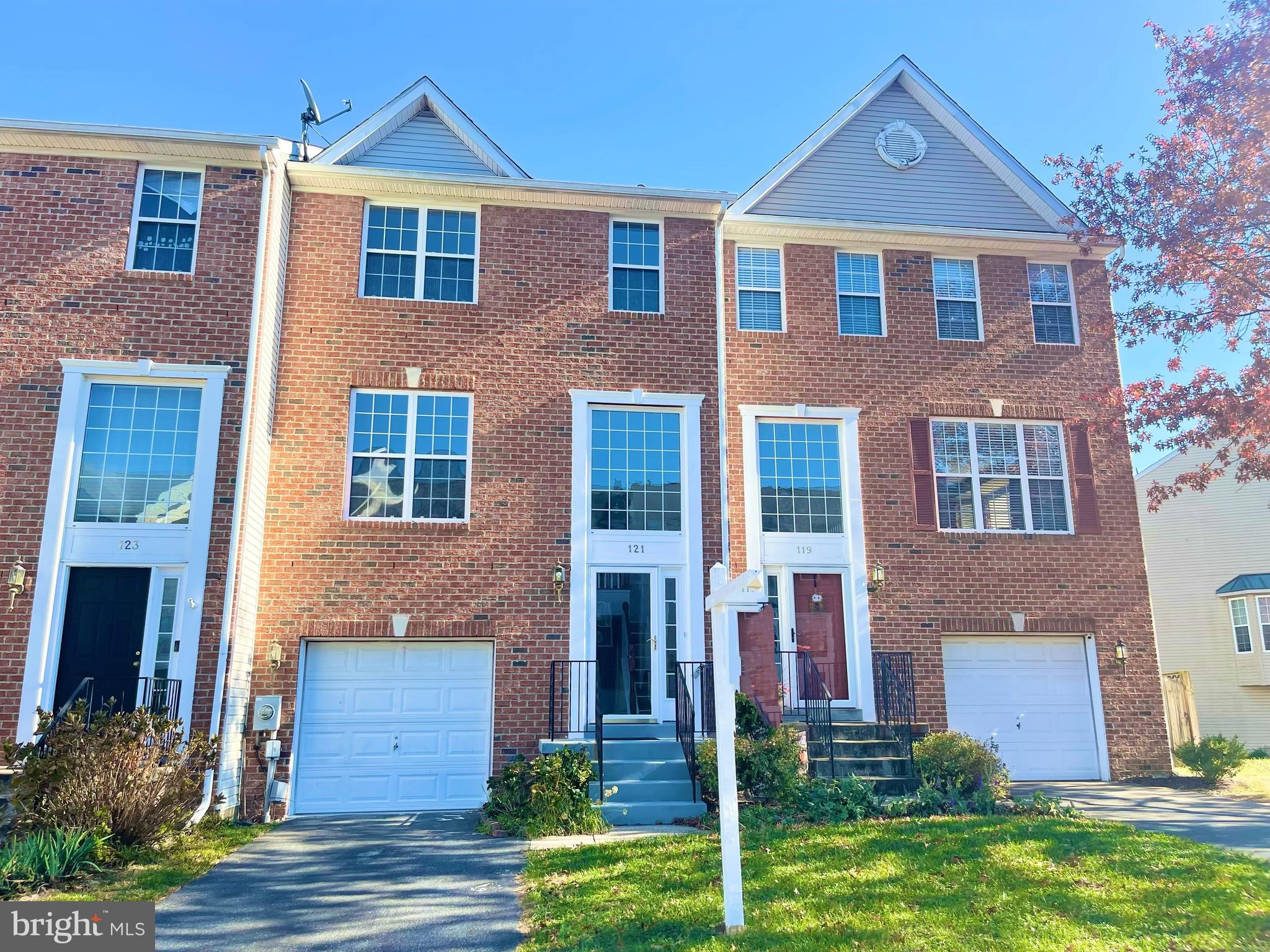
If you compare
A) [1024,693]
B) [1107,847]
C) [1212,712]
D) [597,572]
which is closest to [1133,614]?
[1024,693]

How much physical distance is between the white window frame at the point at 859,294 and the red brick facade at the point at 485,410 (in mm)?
2165

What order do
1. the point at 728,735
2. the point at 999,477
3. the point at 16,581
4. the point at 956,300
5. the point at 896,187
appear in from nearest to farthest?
1. the point at 728,735
2. the point at 16,581
3. the point at 999,477
4. the point at 956,300
5. the point at 896,187

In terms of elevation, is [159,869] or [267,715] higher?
[267,715]

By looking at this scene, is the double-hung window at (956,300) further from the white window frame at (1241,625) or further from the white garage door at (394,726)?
the white window frame at (1241,625)

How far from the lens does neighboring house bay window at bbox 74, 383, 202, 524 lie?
10883mm

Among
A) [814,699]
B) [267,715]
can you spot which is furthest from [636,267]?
[267,715]

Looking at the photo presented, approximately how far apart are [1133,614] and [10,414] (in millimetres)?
14834

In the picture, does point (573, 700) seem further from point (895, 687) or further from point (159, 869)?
point (159, 869)

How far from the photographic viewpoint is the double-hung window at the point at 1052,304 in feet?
47.6

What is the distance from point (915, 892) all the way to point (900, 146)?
1223 cm

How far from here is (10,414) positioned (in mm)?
10844

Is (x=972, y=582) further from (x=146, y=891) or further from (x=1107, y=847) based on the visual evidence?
(x=146, y=891)

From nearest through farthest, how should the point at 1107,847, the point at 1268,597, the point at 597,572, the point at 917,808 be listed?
the point at 1107,847
the point at 917,808
the point at 597,572
the point at 1268,597

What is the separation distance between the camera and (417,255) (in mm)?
12734
